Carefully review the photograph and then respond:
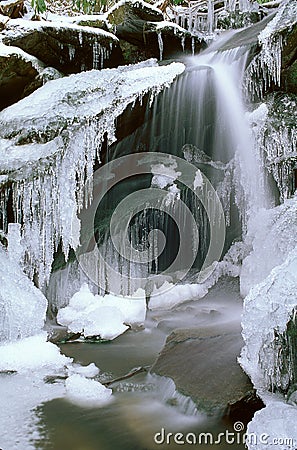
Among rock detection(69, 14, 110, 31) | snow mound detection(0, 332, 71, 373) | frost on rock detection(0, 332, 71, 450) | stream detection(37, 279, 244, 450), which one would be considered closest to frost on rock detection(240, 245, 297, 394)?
stream detection(37, 279, 244, 450)

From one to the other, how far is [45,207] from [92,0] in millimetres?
7259

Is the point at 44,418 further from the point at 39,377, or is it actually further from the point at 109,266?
the point at 109,266

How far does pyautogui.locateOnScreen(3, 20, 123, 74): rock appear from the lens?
6918mm

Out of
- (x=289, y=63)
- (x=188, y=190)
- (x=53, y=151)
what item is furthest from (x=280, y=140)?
(x=53, y=151)

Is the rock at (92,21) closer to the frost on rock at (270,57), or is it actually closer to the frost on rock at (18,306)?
the frost on rock at (270,57)

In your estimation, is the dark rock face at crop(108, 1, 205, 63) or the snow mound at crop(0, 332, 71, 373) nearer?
the snow mound at crop(0, 332, 71, 373)

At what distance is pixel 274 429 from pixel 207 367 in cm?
106

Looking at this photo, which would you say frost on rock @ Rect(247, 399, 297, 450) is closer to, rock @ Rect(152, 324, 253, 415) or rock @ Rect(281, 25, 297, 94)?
rock @ Rect(152, 324, 253, 415)

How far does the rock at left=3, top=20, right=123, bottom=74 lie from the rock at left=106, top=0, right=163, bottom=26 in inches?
13.6

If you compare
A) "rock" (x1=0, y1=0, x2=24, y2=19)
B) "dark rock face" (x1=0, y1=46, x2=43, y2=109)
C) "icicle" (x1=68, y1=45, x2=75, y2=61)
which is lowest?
"dark rock face" (x1=0, y1=46, x2=43, y2=109)

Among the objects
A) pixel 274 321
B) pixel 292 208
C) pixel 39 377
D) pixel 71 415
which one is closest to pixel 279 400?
pixel 274 321

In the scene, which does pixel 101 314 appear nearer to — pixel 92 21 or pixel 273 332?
pixel 273 332

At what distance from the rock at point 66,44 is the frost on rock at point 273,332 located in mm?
5624

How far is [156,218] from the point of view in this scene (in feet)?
26.0
